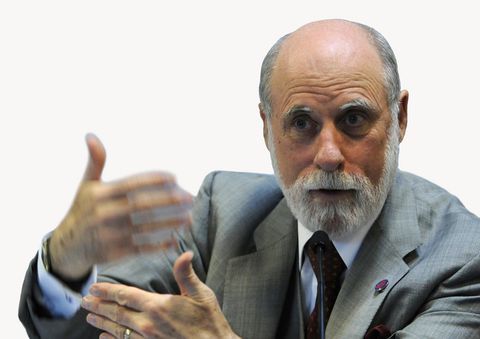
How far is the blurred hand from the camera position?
2.06 m

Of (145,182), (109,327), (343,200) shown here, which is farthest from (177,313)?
(343,200)

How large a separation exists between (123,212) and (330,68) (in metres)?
0.66

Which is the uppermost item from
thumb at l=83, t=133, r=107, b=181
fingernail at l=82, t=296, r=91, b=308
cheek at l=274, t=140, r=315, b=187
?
thumb at l=83, t=133, r=107, b=181

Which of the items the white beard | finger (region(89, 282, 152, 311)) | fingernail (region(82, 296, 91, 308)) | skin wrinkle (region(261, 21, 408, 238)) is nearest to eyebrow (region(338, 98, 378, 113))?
skin wrinkle (region(261, 21, 408, 238))

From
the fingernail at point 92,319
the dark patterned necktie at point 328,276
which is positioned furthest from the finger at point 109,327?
the dark patterned necktie at point 328,276

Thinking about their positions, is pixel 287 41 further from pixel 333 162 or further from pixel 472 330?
pixel 472 330

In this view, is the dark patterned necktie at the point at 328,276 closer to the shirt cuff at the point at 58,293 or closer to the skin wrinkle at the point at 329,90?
the skin wrinkle at the point at 329,90

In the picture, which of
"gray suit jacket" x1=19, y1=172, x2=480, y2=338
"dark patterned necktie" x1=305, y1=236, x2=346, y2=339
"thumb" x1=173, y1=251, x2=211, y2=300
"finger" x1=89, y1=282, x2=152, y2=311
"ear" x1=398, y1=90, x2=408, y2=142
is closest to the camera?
"thumb" x1=173, y1=251, x2=211, y2=300

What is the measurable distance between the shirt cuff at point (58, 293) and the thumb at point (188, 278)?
32 cm

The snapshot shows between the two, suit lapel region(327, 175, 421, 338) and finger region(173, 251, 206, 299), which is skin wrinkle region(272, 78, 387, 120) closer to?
suit lapel region(327, 175, 421, 338)

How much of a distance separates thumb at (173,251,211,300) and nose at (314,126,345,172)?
42cm

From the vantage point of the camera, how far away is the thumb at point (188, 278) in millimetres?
2037

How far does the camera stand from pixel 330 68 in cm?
233

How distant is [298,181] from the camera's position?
2357 mm
